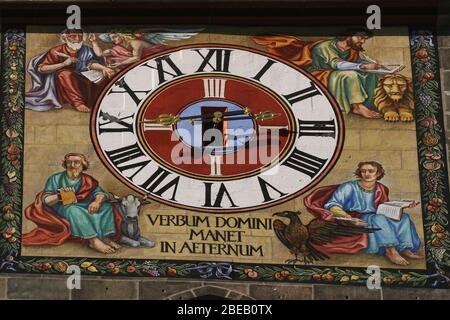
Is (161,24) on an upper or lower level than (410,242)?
upper

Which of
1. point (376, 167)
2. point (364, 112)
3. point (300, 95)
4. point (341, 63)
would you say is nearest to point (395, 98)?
point (364, 112)

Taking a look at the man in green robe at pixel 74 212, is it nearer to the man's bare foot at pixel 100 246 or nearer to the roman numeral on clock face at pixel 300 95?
the man's bare foot at pixel 100 246

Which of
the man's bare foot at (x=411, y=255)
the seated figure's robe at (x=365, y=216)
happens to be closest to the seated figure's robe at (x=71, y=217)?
the seated figure's robe at (x=365, y=216)

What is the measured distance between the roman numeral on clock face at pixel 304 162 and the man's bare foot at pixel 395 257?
0.95 metres

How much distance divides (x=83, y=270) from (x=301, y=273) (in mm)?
1775

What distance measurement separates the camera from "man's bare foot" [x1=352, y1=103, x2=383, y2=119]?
1603cm

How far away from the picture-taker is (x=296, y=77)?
53.3 feet

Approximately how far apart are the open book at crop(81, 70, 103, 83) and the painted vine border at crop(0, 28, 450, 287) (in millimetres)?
556

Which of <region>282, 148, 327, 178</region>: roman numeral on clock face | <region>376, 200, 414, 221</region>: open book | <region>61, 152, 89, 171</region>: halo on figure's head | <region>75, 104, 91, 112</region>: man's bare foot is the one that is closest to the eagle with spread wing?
<region>376, 200, 414, 221</region>: open book

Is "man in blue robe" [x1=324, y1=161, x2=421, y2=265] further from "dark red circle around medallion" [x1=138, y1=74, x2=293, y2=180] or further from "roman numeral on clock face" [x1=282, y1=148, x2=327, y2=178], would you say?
"dark red circle around medallion" [x1=138, y1=74, x2=293, y2=180]

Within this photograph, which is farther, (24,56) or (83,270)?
(24,56)

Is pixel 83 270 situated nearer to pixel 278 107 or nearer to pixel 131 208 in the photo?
pixel 131 208
